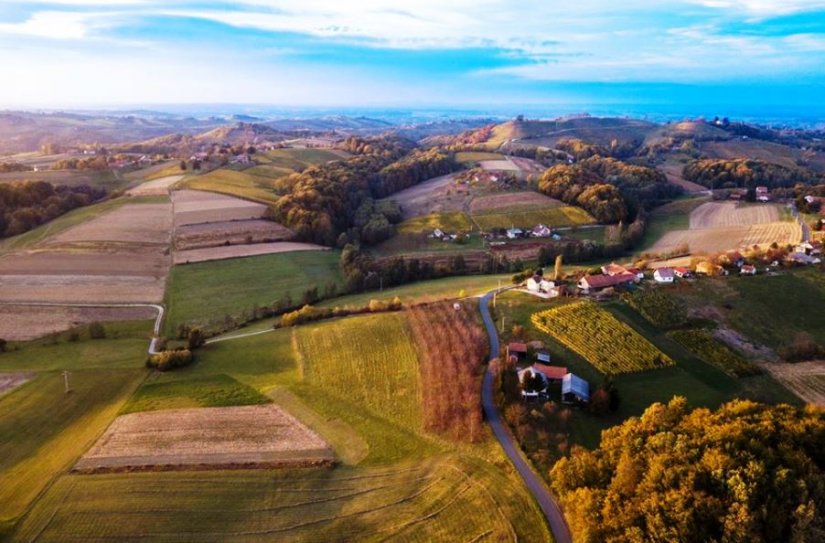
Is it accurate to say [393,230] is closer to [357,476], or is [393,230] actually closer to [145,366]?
[145,366]

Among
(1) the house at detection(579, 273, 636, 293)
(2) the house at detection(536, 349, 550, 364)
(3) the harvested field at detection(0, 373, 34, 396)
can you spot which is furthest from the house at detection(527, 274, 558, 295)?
(3) the harvested field at detection(0, 373, 34, 396)

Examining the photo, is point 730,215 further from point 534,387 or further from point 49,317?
point 49,317

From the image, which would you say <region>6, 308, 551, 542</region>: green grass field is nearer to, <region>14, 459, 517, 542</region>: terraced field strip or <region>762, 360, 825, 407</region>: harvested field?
<region>14, 459, 517, 542</region>: terraced field strip

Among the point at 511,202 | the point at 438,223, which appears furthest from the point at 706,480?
the point at 511,202

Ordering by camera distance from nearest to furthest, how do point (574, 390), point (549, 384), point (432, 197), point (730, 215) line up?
1. point (574, 390)
2. point (549, 384)
3. point (730, 215)
4. point (432, 197)

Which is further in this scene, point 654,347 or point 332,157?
point 332,157

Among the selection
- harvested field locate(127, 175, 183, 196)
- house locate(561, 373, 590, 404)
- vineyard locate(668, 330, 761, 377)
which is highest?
harvested field locate(127, 175, 183, 196)

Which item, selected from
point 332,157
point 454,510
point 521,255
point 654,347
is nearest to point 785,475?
point 454,510
